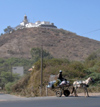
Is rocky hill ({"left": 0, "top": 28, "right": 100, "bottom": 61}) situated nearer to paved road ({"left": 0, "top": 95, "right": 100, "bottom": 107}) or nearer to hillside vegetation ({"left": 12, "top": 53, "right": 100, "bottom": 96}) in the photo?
hillside vegetation ({"left": 12, "top": 53, "right": 100, "bottom": 96})

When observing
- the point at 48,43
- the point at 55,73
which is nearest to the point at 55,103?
the point at 55,73

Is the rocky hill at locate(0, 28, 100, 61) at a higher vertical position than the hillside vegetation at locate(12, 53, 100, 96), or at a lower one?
higher

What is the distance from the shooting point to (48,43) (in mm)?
113938

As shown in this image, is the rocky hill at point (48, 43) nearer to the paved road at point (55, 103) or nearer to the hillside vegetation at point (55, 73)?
the hillside vegetation at point (55, 73)

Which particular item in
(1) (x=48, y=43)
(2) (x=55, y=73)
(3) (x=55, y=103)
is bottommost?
(3) (x=55, y=103)

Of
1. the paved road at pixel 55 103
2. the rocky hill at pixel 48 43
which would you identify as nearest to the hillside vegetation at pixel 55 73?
the paved road at pixel 55 103

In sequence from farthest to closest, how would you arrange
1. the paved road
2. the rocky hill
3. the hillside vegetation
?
the rocky hill, the hillside vegetation, the paved road

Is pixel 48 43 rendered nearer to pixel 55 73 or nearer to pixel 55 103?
pixel 55 73

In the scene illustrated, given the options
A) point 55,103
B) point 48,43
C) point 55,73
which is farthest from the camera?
point 48,43

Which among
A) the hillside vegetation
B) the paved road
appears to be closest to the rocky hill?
the hillside vegetation

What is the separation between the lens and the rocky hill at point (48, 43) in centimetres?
10328

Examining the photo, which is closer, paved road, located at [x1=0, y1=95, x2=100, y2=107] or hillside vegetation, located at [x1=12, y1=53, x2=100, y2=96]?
paved road, located at [x1=0, y1=95, x2=100, y2=107]

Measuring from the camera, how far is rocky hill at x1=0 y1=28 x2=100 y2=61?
10328 cm

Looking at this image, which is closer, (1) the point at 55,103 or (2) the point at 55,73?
(1) the point at 55,103
